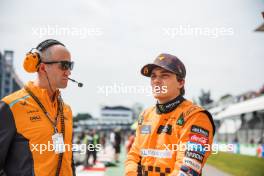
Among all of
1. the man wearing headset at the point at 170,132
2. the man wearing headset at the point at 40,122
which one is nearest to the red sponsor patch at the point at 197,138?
the man wearing headset at the point at 170,132

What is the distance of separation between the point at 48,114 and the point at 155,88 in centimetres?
86

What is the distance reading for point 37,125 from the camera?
262cm

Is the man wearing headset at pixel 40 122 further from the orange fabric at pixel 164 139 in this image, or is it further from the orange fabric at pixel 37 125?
the orange fabric at pixel 164 139

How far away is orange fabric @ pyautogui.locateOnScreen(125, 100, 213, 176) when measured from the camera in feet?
8.36

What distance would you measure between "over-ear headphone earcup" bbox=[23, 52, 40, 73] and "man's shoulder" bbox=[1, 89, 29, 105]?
0.82 ft

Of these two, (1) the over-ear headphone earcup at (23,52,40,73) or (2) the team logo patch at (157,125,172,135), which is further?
(1) the over-ear headphone earcup at (23,52,40,73)

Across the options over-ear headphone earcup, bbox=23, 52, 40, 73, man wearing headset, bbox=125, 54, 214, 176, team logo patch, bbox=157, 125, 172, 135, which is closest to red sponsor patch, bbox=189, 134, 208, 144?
man wearing headset, bbox=125, 54, 214, 176

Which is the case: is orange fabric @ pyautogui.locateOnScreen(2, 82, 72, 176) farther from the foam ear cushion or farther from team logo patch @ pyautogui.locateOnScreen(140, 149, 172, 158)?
team logo patch @ pyautogui.locateOnScreen(140, 149, 172, 158)

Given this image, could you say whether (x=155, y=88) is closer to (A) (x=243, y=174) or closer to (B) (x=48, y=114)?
(B) (x=48, y=114)

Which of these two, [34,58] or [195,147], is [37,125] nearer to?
[34,58]

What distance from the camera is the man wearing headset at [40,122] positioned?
2477mm

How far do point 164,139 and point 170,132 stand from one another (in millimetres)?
69

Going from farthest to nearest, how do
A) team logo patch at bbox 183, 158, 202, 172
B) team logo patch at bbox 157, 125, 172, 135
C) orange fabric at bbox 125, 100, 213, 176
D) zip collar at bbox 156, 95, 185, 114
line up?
zip collar at bbox 156, 95, 185, 114 < team logo patch at bbox 157, 125, 172, 135 < orange fabric at bbox 125, 100, 213, 176 < team logo patch at bbox 183, 158, 202, 172

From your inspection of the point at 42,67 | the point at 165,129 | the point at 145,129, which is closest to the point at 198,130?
the point at 165,129
